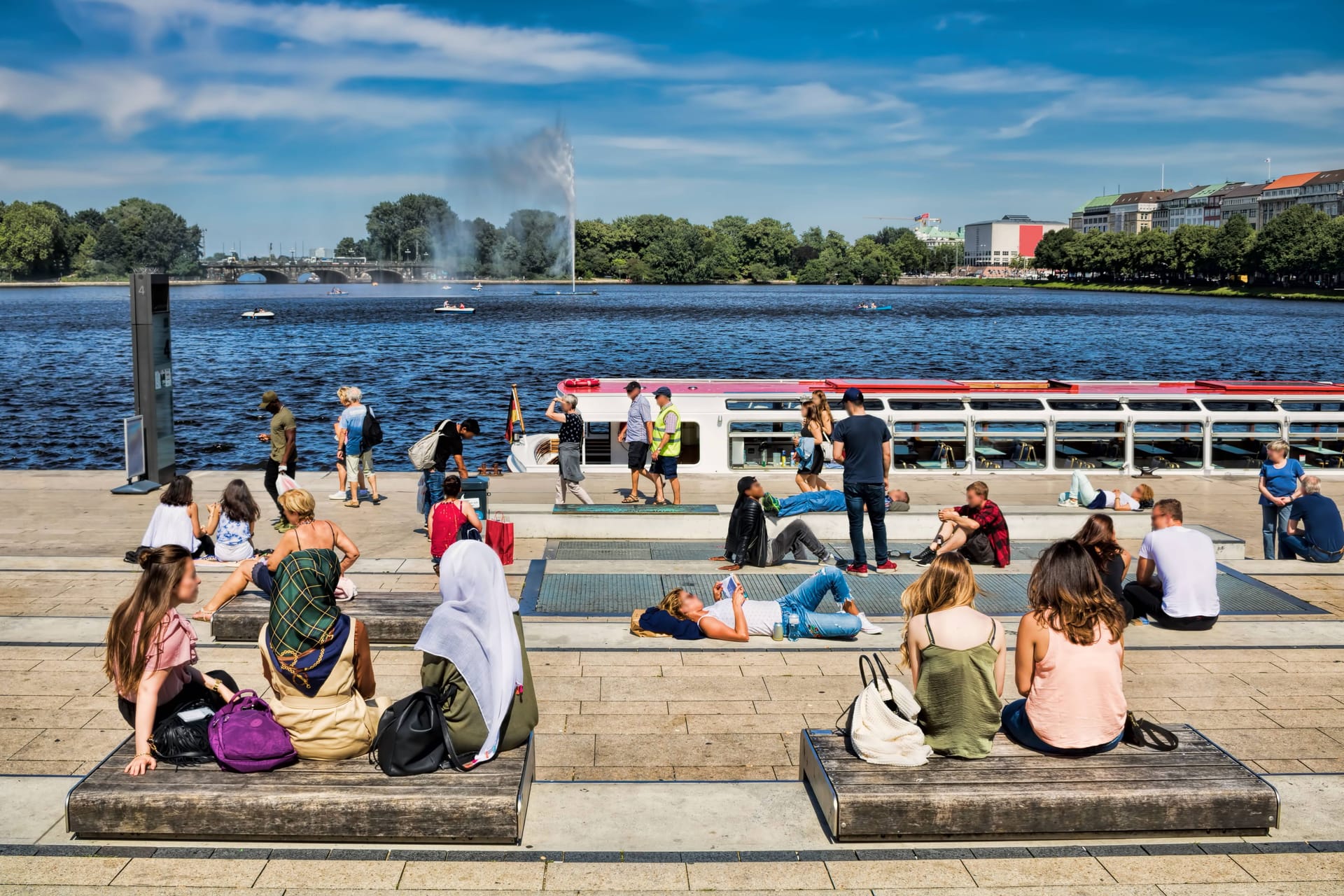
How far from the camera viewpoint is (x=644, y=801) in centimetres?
676

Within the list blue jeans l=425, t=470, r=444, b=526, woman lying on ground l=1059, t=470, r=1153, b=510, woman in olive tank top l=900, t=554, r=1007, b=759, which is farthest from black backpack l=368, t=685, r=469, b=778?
woman lying on ground l=1059, t=470, r=1153, b=510

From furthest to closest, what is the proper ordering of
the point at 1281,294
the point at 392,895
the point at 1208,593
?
the point at 1281,294
the point at 1208,593
the point at 392,895

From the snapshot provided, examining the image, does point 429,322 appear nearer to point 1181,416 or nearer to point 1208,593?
point 1181,416

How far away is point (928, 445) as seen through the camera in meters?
22.8

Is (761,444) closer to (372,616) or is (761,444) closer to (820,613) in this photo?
(820,613)

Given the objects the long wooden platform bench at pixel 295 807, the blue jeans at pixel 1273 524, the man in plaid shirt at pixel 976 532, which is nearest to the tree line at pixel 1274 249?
the blue jeans at pixel 1273 524

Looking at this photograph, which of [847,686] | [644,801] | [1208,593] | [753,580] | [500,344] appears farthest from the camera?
[500,344]

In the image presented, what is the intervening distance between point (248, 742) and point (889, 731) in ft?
11.2

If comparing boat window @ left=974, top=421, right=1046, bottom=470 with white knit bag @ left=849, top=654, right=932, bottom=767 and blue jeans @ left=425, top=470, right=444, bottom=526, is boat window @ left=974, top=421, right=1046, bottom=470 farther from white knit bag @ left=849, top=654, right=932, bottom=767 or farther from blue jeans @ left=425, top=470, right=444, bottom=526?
white knit bag @ left=849, top=654, right=932, bottom=767

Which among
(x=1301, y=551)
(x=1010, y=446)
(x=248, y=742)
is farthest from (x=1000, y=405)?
(x=248, y=742)

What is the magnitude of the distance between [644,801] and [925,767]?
1622 mm

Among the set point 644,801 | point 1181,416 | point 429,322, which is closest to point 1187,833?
point 644,801

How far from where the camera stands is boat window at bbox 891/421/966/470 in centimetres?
2194

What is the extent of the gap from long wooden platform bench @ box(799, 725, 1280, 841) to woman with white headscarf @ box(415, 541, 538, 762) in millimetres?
1830
